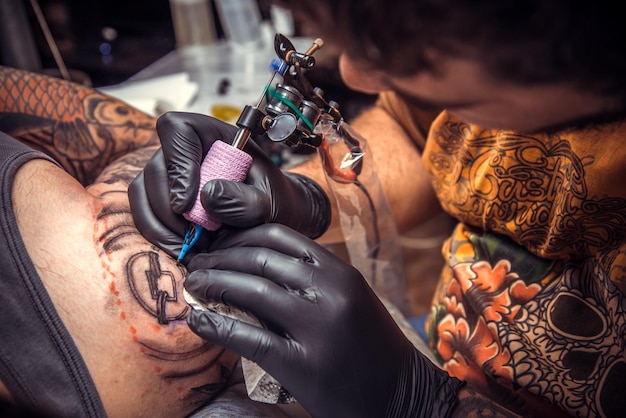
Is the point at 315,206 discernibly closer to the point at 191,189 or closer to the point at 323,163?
the point at 323,163

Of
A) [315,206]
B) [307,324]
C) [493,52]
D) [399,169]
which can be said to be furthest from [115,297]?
[399,169]

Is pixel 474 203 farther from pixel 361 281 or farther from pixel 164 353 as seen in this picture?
pixel 164 353

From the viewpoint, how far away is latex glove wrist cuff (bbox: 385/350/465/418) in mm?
896

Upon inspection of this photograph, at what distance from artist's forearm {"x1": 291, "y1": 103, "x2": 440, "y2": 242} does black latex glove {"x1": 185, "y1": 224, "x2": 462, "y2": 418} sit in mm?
633

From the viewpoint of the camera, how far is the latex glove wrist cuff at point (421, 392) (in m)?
0.90

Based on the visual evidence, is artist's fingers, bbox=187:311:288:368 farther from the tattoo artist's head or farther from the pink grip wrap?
the tattoo artist's head

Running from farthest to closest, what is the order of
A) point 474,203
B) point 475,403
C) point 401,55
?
point 474,203 < point 475,403 < point 401,55

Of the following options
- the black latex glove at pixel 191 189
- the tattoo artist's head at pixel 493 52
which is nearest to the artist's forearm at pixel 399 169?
the black latex glove at pixel 191 189

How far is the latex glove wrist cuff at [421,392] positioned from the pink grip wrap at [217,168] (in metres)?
0.42

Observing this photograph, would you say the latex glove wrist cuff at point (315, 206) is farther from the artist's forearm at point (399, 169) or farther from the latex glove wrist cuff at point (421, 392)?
the latex glove wrist cuff at point (421, 392)

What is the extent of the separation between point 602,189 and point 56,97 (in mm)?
1238

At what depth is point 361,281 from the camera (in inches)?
34.4

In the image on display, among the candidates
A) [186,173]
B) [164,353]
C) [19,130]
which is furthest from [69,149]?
[164,353]

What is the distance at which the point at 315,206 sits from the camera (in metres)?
1.24
